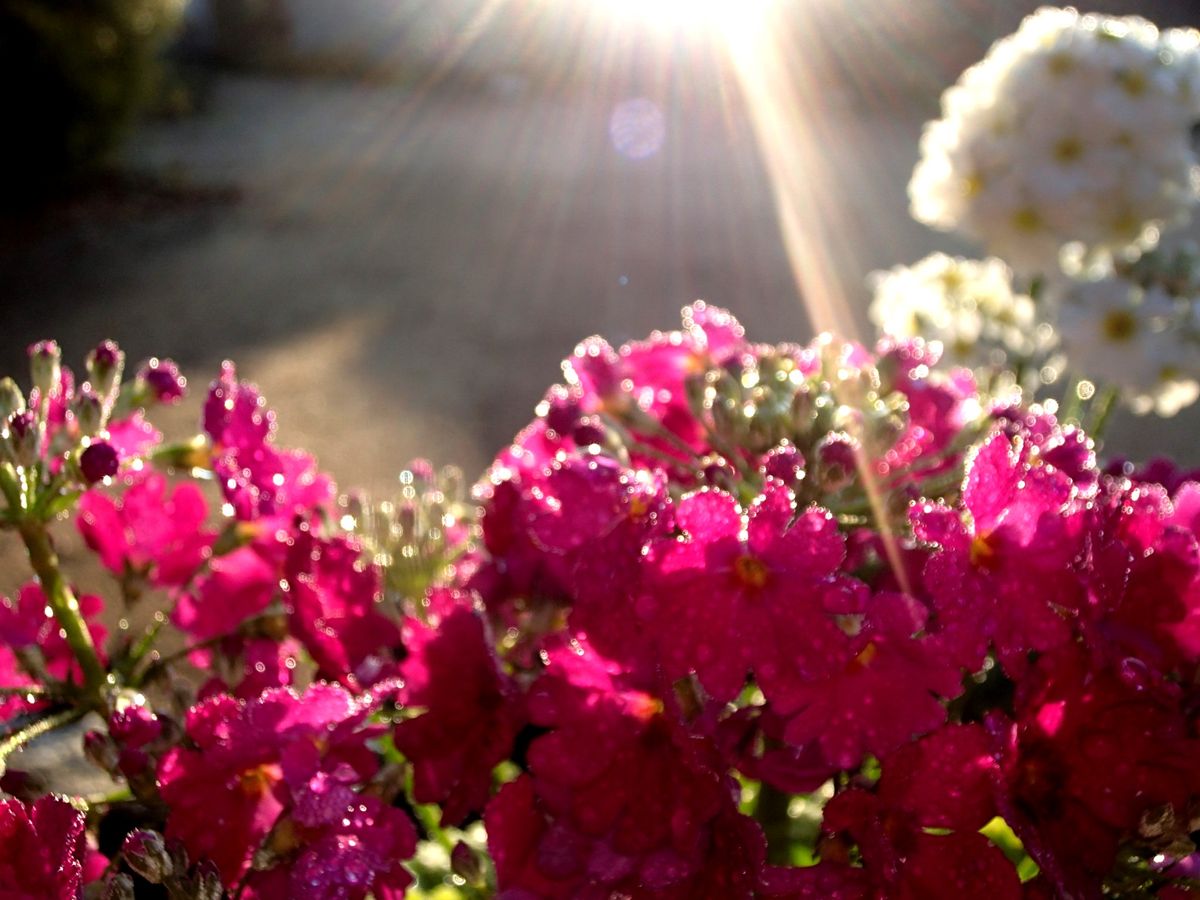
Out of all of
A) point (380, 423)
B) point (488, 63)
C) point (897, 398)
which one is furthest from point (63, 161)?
point (897, 398)

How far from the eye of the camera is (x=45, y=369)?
88 centimetres

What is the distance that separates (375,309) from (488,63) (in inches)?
284

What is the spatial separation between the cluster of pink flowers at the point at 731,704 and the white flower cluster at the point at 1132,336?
0.95 meters

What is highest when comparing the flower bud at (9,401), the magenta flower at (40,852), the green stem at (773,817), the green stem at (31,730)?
the flower bud at (9,401)

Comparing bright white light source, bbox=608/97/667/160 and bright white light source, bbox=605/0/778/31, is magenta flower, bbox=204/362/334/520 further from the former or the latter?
bright white light source, bbox=605/0/778/31

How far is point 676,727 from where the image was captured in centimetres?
65

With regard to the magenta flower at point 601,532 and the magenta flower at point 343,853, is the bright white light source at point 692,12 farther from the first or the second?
the magenta flower at point 343,853

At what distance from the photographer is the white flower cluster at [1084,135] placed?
168 centimetres

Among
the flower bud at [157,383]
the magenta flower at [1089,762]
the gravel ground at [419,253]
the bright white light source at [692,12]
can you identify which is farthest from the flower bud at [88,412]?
the bright white light source at [692,12]

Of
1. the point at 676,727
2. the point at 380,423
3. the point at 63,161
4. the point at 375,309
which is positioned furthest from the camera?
the point at 63,161

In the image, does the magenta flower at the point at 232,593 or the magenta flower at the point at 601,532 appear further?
the magenta flower at the point at 232,593

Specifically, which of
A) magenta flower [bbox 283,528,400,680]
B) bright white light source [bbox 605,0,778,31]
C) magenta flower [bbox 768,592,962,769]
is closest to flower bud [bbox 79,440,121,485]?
magenta flower [bbox 283,528,400,680]

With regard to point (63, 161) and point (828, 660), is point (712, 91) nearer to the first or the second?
point (63, 161)

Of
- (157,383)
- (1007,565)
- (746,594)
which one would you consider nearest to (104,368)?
(157,383)
